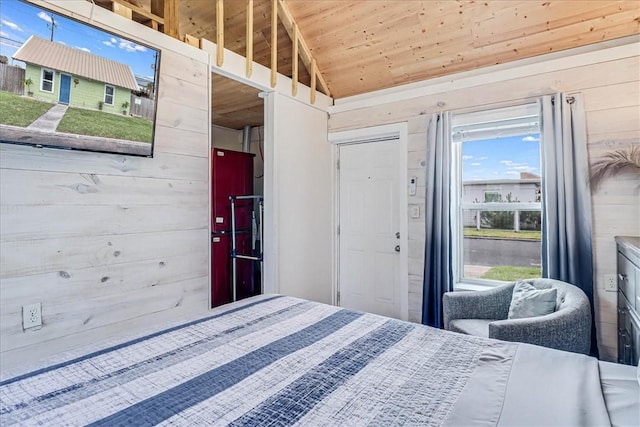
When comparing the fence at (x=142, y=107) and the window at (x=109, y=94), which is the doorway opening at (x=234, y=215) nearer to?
the fence at (x=142, y=107)

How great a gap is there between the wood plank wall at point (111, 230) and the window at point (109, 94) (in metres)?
0.32

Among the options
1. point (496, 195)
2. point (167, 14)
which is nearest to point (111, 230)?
point (167, 14)

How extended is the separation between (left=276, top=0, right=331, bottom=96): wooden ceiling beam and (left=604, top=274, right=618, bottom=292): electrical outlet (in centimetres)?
300

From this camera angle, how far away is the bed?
2.83 feet

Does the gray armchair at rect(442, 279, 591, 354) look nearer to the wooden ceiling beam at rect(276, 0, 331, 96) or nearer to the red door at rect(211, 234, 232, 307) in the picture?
the wooden ceiling beam at rect(276, 0, 331, 96)

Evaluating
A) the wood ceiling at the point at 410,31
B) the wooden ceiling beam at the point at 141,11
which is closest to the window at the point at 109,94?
the wooden ceiling beam at the point at 141,11

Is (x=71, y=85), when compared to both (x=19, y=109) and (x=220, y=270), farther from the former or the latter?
(x=220, y=270)

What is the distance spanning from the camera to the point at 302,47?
3445mm

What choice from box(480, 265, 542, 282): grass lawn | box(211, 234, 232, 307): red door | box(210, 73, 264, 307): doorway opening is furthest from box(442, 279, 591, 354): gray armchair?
box(211, 234, 232, 307): red door

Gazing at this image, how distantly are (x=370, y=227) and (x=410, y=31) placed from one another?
1.89 m

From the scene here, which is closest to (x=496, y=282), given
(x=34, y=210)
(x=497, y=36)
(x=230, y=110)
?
(x=497, y=36)

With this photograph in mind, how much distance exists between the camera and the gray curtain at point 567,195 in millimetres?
2467

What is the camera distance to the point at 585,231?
2465 millimetres

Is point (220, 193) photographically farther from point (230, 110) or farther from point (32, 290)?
point (32, 290)
